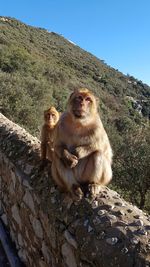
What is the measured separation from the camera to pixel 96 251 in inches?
113

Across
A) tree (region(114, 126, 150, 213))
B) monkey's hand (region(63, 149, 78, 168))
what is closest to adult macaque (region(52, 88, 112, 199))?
monkey's hand (region(63, 149, 78, 168))

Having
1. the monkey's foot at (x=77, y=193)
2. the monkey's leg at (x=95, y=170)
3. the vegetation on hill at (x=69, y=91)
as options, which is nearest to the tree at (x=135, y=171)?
the vegetation on hill at (x=69, y=91)

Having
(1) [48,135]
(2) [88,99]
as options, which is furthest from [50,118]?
(2) [88,99]

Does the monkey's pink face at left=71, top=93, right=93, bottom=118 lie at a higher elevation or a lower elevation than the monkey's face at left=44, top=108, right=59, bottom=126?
higher

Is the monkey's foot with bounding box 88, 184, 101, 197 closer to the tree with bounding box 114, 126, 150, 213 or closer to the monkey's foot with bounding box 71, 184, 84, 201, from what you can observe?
the monkey's foot with bounding box 71, 184, 84, 201

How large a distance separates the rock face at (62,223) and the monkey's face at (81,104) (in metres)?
0.80

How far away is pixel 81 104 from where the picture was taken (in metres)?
Answer: 4.00

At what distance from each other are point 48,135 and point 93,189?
184cm

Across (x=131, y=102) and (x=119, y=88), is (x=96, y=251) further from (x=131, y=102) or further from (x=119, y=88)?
(x=119, y=88)

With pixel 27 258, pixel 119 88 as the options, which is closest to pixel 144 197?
pixel 27 258

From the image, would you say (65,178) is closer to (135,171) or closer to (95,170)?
(95,170)

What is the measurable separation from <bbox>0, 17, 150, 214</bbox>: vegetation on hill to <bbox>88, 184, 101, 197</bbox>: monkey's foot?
10856 millimetres

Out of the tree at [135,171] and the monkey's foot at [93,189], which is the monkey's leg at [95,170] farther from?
the tree at [135,171]

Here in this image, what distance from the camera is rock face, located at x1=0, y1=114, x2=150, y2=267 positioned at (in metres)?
2.79
